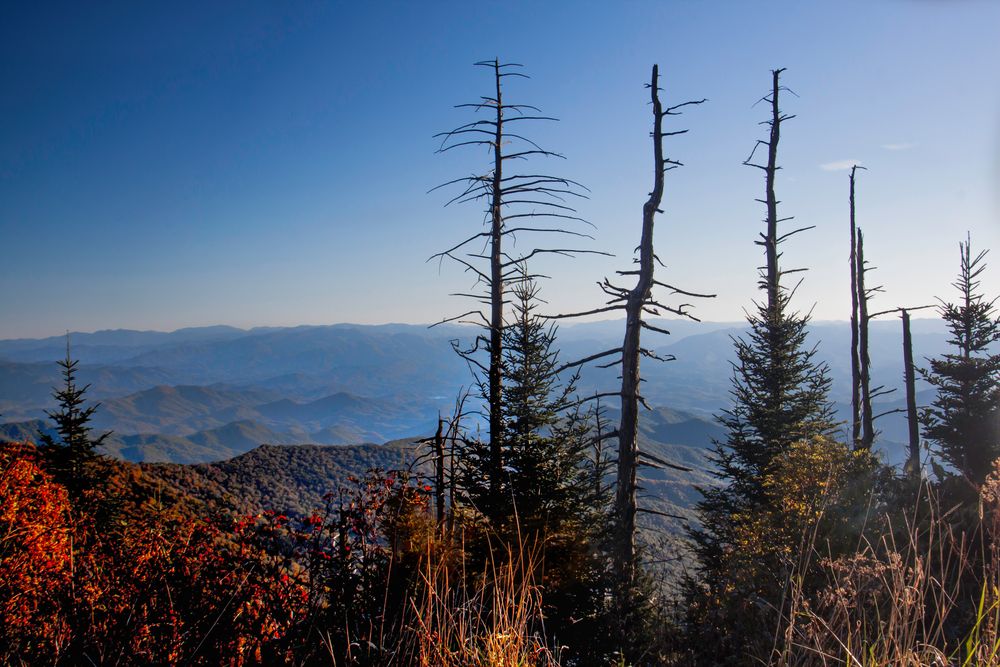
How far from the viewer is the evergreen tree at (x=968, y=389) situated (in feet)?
49.4

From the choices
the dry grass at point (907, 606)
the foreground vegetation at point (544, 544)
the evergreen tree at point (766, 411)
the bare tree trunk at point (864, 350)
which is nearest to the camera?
the dry grass at point (907, 606)

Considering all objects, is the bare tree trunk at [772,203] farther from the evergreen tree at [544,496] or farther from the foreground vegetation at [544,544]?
the evergreen tree at [544,496]

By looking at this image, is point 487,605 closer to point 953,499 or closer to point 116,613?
point 116,613

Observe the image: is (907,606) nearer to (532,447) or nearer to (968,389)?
(532,447)

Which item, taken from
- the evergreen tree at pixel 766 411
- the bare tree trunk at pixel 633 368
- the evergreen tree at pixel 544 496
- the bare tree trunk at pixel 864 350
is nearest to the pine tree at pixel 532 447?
the evergreen tree at pixel 544 496

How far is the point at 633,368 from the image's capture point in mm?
9320

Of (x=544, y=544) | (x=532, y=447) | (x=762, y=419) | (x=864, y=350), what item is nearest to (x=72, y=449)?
(x=532, y=447)

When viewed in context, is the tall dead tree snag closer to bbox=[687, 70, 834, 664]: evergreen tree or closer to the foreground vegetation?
the foreground vegetation

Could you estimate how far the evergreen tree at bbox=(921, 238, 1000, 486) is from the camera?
15.1 m

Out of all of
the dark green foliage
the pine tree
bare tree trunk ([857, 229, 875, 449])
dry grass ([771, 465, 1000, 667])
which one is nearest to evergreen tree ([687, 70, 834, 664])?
the dark green foliage

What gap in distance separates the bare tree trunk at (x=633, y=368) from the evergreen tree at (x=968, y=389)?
1174 cm

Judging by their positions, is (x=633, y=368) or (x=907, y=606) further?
(x=633, y=368)

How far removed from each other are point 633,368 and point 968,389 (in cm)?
1429

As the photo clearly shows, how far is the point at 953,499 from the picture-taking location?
739 cm
